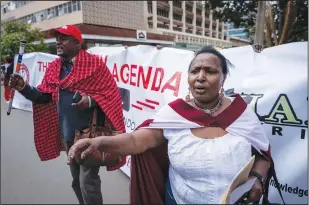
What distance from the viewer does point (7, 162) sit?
3461 mm

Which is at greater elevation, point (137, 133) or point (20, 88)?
point (20, 88)

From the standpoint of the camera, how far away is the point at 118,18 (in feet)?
120

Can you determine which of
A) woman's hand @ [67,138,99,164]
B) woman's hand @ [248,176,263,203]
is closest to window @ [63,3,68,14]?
woman's hand @ [67,138,99,164]

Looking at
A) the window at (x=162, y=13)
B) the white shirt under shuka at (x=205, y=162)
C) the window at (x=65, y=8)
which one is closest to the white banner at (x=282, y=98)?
the white shirt under shuka at (x=205, y=162)

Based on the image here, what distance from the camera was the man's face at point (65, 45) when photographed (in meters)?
2.04

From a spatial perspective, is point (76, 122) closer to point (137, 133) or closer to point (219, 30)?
point (137, 133)

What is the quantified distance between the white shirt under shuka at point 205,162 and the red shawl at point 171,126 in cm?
5

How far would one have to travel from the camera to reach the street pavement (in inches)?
106

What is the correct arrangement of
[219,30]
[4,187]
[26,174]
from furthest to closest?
[219,30], [26,174], [4,187]

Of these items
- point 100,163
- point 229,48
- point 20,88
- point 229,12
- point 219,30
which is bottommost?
point 100,163

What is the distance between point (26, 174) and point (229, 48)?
97.4 inches

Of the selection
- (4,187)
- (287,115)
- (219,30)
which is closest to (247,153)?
(287,115)

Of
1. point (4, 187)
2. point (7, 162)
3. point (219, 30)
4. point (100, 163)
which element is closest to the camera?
point (100, 163)

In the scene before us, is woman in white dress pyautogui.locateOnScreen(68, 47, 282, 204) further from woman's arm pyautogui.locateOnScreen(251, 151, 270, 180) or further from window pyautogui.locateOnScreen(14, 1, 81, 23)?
window pyautogui.locateOnScreen(14, 1, 81, 23)
